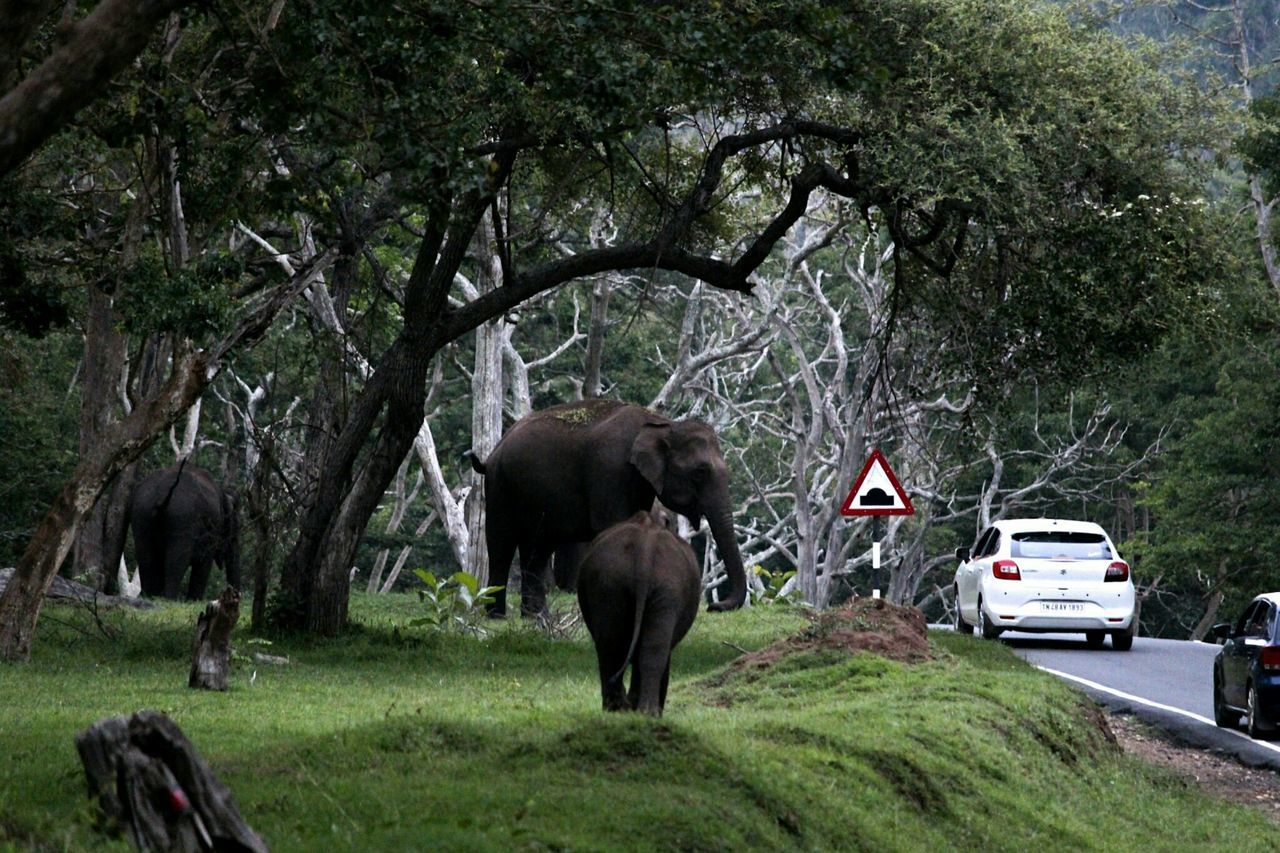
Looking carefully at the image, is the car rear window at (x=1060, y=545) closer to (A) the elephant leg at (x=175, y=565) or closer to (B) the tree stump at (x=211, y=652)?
(A) the elephant leg at (x=175, y=565)

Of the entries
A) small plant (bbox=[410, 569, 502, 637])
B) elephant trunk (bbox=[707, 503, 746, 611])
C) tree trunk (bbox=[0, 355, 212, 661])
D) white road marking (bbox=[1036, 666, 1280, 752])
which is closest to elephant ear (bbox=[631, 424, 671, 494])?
elephant trunk (bbox=[707, 503, 746, 611])

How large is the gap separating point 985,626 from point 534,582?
668 cm

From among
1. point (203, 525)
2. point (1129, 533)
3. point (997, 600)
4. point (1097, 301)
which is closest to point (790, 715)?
point (1097, 301)

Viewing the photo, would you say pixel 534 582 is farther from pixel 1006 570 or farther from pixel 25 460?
pixel 25 460

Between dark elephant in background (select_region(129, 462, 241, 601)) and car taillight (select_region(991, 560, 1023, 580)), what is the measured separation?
11289 mm

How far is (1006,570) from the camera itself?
25250mm

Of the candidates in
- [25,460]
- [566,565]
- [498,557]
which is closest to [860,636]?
[498,557]

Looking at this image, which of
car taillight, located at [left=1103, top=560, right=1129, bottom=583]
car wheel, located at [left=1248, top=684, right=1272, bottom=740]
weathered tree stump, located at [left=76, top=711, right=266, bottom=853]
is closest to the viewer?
weathered tree stump, located at [left=76, top=711, right=266, bottom=853]

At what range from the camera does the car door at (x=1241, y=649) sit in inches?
686

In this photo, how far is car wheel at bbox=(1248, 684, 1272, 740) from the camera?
684 inches

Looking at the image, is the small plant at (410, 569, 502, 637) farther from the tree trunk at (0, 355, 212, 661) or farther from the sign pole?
the sign pole

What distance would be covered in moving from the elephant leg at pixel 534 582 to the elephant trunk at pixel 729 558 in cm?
232

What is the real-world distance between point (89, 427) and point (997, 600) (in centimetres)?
1233

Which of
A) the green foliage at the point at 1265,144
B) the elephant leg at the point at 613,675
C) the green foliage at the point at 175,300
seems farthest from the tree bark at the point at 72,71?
the green foliage at the point at 1265,144
